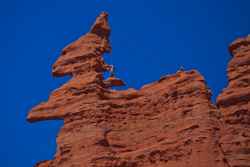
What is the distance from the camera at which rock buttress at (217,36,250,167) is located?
30.5 metres

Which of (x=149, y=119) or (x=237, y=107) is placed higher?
(x=149, y=119)

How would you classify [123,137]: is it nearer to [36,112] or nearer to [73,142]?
[73,142]

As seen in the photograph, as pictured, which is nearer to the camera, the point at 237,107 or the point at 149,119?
the point at 237,107

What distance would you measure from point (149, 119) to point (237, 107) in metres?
5.74

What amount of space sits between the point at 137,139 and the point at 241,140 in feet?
22.6

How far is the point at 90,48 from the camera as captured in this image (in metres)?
39.0

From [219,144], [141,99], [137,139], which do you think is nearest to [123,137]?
[137,139]

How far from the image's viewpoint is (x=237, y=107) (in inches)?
1320

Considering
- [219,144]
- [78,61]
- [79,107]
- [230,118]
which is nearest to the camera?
[219,144]

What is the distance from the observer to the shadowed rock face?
30.8 m

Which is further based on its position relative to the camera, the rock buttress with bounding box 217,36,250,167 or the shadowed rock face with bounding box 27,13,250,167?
the shadowed rock face with bounding box 27,13,250,167

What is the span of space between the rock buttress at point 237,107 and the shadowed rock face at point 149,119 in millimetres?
56

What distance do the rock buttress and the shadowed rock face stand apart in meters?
0.06

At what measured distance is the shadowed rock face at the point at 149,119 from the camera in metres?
30.8
